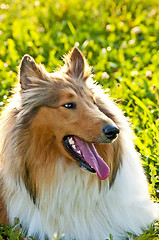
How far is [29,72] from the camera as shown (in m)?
3.55

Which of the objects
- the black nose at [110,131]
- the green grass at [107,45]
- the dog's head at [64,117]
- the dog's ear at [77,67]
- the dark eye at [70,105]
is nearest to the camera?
the black nose at [110,131]

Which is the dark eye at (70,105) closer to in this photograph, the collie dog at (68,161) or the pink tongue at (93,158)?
the collie dog at (68,161)

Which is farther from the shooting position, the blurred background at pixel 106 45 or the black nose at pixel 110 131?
the blurred background at pixel 106 45

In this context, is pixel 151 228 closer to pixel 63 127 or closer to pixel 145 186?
pixel 145 186

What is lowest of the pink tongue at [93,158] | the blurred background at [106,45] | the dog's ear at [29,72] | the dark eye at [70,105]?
the pink tongue at [93,158]

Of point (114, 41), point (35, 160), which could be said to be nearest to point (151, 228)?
point (35, 160)

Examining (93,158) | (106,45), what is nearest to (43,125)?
(93,158)

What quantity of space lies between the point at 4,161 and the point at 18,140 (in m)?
0.27

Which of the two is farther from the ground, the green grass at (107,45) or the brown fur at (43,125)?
the green grass at (107,45)

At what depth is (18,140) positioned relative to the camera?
342cm

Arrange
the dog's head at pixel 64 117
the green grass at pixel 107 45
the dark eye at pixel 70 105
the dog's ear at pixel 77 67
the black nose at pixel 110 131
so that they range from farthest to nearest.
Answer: the green grass at pixel 107 45 → the dog's ear at pixel 77 67 → the dark eye at pixel 70 105 → the dog's head at pixel 64 117 → the black nose at pixel 110 131

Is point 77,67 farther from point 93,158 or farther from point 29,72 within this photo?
point 93,158

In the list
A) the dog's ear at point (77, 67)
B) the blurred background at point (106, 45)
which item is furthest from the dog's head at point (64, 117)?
the blurred background at point (106, 45)

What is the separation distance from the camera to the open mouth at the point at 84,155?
3387 mm
